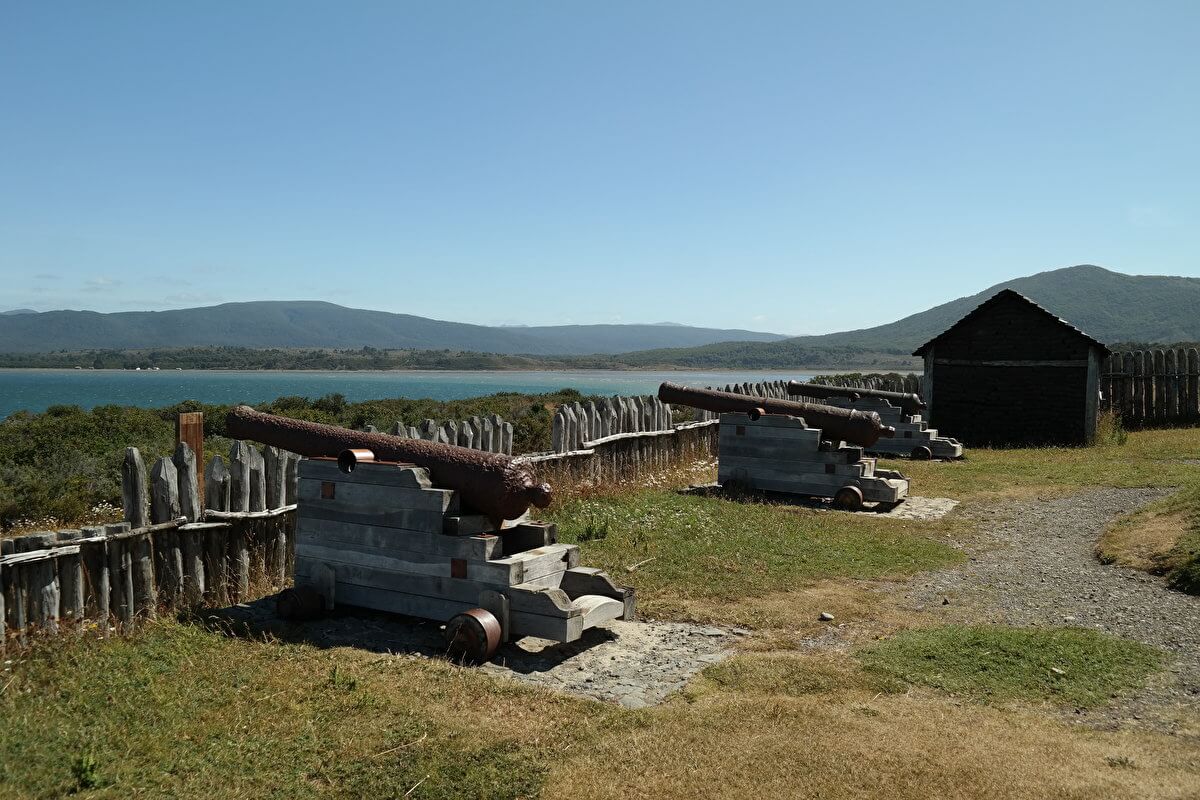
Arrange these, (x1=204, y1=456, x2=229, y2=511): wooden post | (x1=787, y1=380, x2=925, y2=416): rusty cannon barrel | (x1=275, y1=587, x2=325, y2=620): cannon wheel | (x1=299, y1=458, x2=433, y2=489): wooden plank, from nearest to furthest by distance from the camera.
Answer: (x1=299, y1=458, x2=433, y2=489): wooden plank → (x1=275, y1=587, x2=325, y2=620): cannon wheel → (x1=204, y1=456, x2=229, y2=511): wooden post → (x1=787, y1=380, x2=925, y2=416): rusty cannon barrel

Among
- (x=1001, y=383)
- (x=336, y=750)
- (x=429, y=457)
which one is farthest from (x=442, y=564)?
(x=1001, y=383)

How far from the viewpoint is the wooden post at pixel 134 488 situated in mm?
6504

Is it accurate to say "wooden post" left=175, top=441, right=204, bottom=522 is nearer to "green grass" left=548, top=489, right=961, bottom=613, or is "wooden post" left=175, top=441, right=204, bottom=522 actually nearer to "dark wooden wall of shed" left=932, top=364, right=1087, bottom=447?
"green grass" left=548, top=489, right=961, bottom=613

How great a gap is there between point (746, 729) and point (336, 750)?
2058mm

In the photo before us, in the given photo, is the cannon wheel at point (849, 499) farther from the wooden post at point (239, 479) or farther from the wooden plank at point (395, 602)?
the wooden post at point (239, 479)

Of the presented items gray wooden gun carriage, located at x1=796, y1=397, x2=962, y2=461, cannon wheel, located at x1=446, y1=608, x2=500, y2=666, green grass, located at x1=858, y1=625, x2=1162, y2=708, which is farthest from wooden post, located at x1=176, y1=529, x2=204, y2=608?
gray wooden gun carriage, located at x1=796, y1=397, x2=962, y2=461

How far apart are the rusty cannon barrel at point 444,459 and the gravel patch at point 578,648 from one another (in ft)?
3.29

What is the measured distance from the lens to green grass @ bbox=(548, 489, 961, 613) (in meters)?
8.28

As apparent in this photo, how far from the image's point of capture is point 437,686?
5316mm

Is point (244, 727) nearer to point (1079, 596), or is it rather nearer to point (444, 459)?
point (444, 459)

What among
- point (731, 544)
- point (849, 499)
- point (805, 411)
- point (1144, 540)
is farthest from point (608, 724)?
point (805, 411)

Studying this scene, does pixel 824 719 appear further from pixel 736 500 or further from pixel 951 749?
pixel 736 500

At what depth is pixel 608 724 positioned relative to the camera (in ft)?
15.7

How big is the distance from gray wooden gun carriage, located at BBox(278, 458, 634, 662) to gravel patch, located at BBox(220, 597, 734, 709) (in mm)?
152
